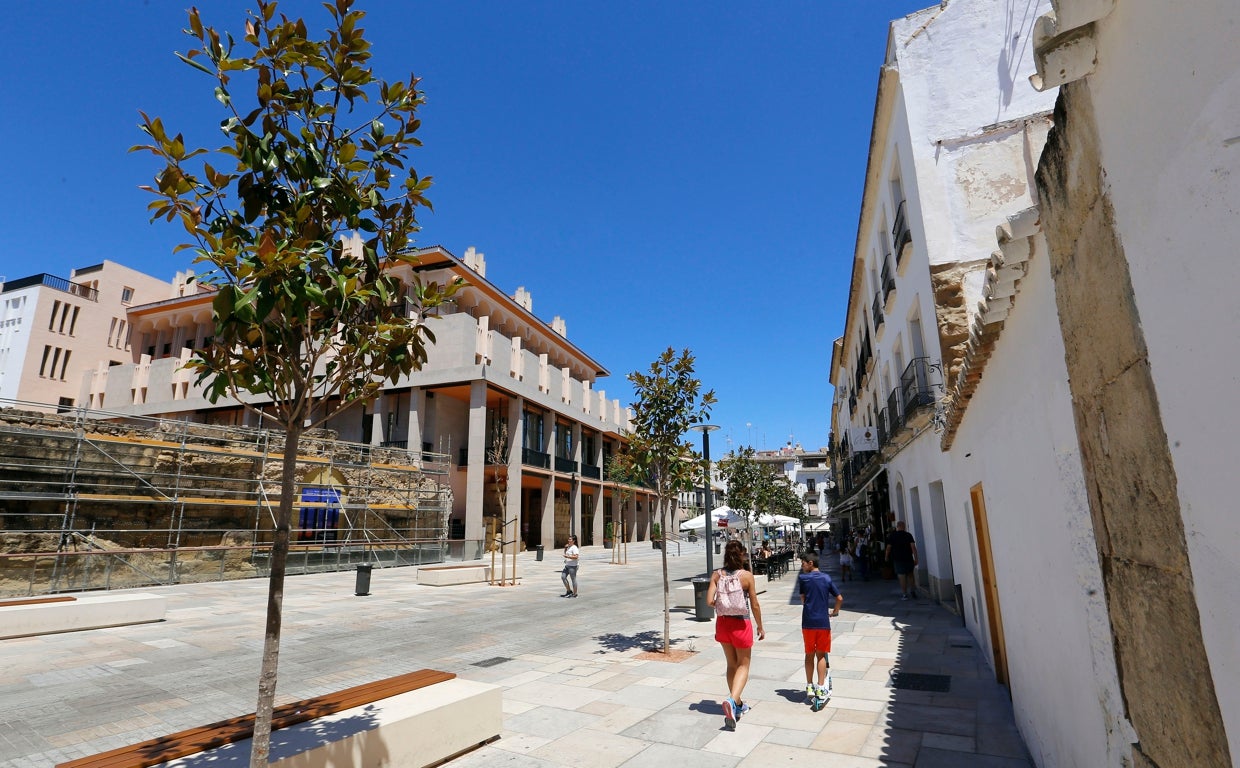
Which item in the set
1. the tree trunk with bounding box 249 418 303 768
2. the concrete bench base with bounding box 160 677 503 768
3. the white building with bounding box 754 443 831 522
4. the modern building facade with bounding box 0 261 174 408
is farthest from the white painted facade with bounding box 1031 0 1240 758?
the white building with bounding box 754 443 831 522

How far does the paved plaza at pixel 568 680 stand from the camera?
4766 millimetres

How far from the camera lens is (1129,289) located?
7.32 ft

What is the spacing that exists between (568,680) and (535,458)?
2782 cm

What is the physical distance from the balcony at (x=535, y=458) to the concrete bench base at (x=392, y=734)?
2795 cm

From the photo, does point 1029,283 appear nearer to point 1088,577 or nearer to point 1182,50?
point 1088,577

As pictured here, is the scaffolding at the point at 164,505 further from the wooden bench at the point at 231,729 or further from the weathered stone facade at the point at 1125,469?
the weathered stone facade at the point at 1125,469

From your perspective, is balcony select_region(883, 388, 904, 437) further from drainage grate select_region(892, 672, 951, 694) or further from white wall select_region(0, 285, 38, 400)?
white wall select_region(0, 285, 38, 400)

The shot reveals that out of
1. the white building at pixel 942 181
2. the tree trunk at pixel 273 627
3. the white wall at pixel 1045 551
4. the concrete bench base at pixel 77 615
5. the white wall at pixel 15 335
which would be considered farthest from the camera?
the white wall at pixel 15 335

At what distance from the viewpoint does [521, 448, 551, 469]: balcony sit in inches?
1306

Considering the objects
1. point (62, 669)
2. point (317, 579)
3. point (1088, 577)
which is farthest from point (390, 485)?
point (1088, 577)

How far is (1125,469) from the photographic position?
238 centimetres

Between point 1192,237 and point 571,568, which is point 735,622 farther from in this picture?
point 571,568

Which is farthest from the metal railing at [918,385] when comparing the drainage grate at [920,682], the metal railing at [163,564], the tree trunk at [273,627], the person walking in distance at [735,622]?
the metal railing at [163,564]

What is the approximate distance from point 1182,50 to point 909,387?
1144 cm
